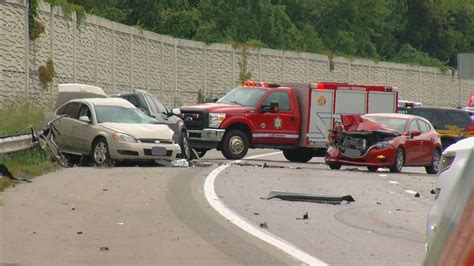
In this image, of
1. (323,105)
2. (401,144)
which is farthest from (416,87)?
(401,144)

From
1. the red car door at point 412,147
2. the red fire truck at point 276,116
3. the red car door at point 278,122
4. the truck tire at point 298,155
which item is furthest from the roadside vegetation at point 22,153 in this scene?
the red car door at point 412,147

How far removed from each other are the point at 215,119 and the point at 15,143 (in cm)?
834

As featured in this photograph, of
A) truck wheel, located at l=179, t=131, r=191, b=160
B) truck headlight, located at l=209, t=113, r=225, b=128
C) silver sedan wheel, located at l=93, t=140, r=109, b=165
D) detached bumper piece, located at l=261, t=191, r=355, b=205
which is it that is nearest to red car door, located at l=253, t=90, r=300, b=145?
truck headlight, located at l=209, t=113, r=225, b=128

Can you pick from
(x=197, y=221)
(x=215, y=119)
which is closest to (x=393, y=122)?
(x=215, y=119)

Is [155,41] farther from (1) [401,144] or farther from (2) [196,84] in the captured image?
(1) [401,144]

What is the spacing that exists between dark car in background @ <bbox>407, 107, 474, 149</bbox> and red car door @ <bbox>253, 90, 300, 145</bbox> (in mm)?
7094

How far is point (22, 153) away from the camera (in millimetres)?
23297

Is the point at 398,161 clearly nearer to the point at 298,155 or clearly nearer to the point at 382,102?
the point at 298,155

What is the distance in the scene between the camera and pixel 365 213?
52.6 ft

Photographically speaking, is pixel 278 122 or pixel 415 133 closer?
pixel 415 133

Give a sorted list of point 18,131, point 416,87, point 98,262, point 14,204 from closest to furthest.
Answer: point 98,262, point 14,204, point 18,131, point 416,87

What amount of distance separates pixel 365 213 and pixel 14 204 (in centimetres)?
479

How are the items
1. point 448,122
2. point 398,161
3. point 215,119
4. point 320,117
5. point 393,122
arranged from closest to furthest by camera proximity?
A: point 398,161 → point 393,122 → point 215,119 → point 320,117 → point 448,122

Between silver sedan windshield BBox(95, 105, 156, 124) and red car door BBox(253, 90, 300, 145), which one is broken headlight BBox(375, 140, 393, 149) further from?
silver sedan windshield BBox(95, 105, 156, 124)
